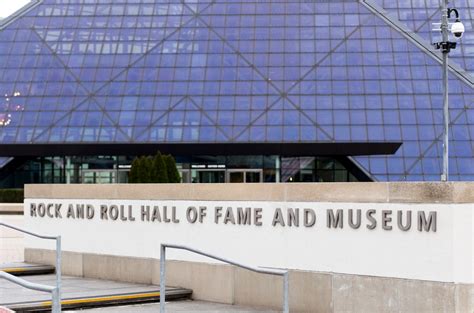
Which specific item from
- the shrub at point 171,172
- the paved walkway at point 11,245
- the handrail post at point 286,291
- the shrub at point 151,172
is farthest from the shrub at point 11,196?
the handrail post at point 286,291

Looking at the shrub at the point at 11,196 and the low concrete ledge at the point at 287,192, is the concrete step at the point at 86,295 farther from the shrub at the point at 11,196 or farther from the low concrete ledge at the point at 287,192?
the shrub at the point at 11,196

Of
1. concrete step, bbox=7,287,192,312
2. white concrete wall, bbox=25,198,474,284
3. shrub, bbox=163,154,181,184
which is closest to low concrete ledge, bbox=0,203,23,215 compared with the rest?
shrub, bbox=163,154,181,184

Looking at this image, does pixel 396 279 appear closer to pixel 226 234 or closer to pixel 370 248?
pixel 370 248

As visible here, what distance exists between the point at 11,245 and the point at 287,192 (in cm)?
1272

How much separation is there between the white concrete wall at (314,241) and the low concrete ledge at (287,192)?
106 mm

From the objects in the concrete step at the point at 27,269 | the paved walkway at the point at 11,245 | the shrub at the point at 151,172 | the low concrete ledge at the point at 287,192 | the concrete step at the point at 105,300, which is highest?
the shrub at the point at 151,172

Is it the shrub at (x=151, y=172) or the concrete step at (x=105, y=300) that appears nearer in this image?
the concrete step at (x=105, y=300)

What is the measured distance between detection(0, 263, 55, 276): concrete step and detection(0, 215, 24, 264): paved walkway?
3.38m

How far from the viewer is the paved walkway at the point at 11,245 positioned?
2552cm

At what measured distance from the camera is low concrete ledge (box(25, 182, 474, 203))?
14.1 m

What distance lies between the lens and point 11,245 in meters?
Result: 26.7

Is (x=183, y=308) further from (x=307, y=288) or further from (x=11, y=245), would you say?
(x=11, y=245)

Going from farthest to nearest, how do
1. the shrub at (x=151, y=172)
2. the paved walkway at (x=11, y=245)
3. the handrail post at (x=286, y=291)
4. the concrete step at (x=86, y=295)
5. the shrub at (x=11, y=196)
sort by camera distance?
the shrub at (x=11, y=196) < the shrub at (x=151, y=172) < the paved walkway at (x=11, y=245) < the concrete step at (x=86, y=295) < the handrail post at (x=286, y=291)

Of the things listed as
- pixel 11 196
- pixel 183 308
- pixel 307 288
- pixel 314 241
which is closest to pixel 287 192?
pixel 314 241
